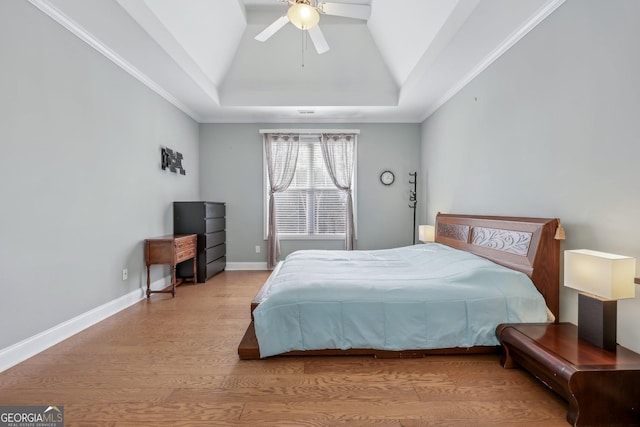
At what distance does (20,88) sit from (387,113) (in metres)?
4.34

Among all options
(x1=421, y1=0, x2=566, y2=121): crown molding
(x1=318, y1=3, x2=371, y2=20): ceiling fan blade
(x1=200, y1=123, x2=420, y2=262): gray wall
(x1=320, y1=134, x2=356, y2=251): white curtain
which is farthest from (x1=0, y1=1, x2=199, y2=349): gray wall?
(x1=421, y1=0, x2=566, y2=121): crown molding

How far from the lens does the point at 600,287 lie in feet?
5.15

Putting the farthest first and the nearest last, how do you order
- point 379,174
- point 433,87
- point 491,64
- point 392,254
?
point 379,174
point 433,87
point 392,254
point 491,64

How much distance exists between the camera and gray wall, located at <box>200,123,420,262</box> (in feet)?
17.2

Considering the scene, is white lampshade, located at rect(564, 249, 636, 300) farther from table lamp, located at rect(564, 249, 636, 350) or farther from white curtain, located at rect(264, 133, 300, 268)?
white curtain, located at rect(264, 133, 300, 268)

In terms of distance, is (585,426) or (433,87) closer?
(585,426)

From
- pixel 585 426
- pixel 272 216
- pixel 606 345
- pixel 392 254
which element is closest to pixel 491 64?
pixel 392 254

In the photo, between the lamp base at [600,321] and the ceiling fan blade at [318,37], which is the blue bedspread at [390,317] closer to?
the lamp base at [600,321]

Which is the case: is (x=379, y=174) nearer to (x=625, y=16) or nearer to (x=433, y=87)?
(x=433, y=87)

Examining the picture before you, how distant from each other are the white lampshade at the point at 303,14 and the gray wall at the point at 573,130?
6.03 ft

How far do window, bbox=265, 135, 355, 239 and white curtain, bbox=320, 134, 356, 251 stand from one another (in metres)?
0.12

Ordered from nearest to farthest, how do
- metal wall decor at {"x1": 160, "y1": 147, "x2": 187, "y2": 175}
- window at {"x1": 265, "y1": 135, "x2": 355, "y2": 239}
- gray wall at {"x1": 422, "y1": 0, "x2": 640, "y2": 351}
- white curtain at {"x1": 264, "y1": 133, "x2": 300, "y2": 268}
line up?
gray wall at {"x1": 422, "y1": 0, "x2": 640, "y2": 351} → metal wall decor at {"x1": 160, "y1": 147, "x2": 187, "y2": 175} → white curtain at {"x1": 264, "y1": 133, "x2": 300, "y2": 268} → window at {"x1": 265, "y1": 135, "x2": 355, "y2": 239}

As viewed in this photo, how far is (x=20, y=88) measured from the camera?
2115mm
